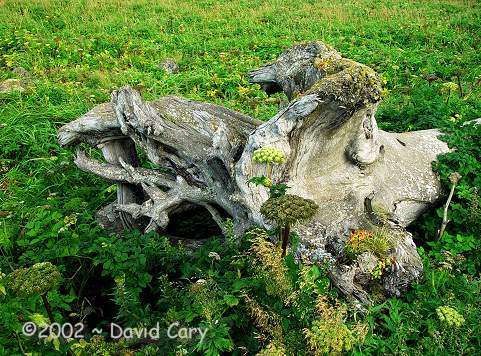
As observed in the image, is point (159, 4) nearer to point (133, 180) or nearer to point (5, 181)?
point (5, 181)

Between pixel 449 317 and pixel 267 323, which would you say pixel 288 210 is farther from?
pixel 449 317

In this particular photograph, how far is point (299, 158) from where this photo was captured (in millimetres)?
4520

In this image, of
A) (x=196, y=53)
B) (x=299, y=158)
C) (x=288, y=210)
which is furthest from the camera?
(x=196, y=53)

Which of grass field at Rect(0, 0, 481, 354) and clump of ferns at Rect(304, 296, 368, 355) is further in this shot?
grass field at Rect(0, 0, 481, 354)

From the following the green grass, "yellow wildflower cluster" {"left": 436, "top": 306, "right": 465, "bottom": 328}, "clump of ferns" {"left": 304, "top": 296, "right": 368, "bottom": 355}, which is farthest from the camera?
the green grass

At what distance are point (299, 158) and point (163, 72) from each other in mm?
7347

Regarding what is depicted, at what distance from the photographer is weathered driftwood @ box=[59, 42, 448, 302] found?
416cm

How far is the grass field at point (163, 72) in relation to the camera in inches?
184

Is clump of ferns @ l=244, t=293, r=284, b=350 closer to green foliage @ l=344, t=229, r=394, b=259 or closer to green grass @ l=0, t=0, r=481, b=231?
green foliage @ l=344, t=229, r=394, b=259

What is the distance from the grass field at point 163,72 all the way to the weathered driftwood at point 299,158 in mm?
567

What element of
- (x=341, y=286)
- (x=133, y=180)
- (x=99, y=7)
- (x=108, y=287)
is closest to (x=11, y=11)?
(x=99, y=7)


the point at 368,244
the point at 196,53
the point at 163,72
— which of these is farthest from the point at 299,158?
the point at 196,53

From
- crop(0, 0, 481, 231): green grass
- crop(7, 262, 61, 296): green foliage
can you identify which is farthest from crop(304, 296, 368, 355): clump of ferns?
crop(0, 0, 481, 231): green grass

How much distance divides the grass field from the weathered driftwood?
1.86ft
